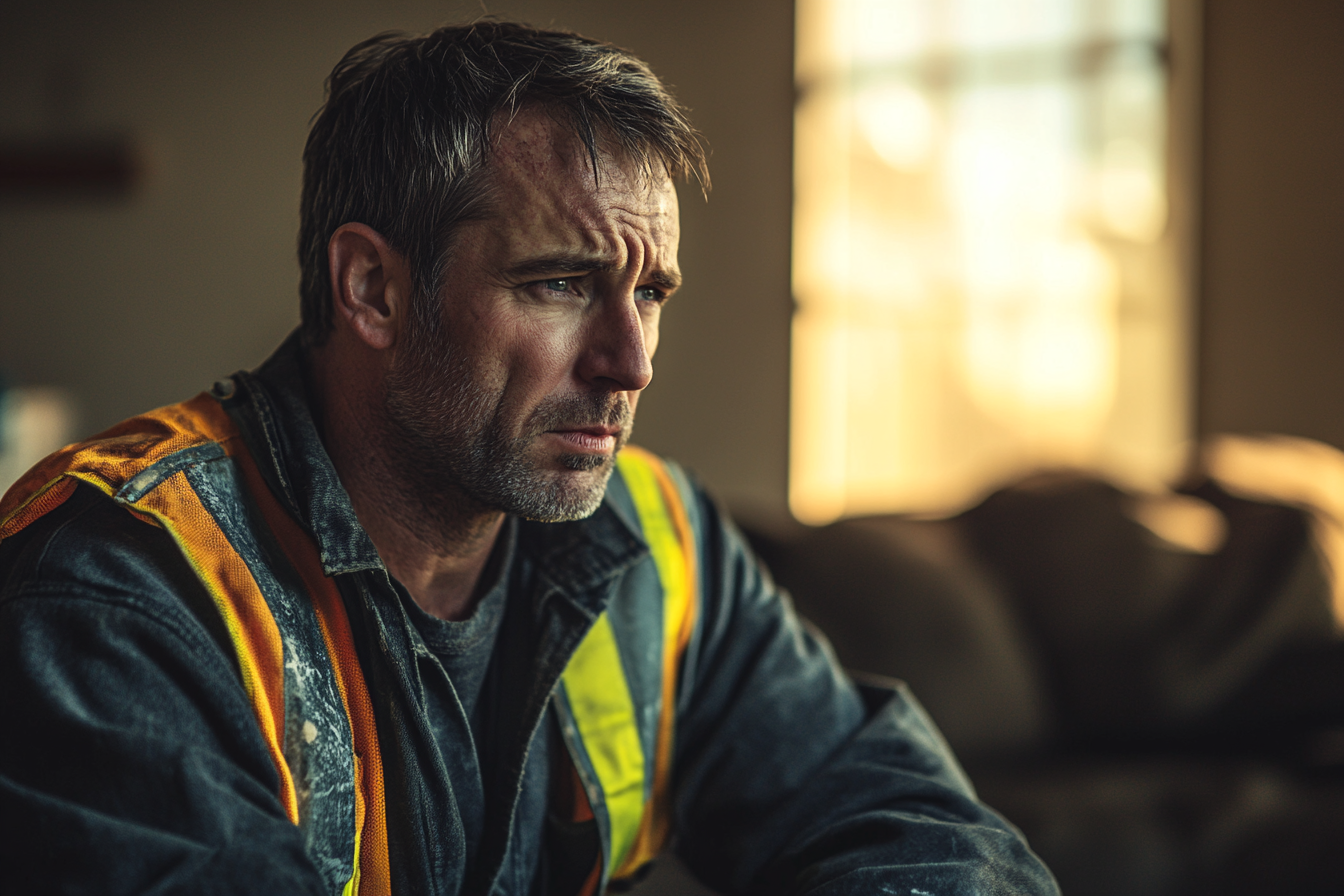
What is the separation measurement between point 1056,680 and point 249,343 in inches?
146

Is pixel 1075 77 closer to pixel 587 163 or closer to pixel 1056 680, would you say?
pixel 1056 680

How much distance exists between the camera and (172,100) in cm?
454

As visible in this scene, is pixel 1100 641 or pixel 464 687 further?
pixel 1100 641

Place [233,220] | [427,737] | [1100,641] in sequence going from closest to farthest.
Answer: [427,737] → [1100,641] → [233,220]

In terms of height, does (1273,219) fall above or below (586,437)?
above

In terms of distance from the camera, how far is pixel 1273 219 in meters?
3.14

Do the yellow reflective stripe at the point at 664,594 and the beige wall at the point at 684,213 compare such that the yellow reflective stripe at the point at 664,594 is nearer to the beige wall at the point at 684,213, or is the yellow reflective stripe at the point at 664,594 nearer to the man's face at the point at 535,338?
the man's face at the point at 535,338

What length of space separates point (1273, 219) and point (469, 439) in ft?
9.78

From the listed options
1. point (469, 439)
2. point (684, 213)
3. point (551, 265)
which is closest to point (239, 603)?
point (469, 439)

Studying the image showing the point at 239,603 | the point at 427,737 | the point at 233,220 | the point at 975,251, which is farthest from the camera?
the point at 233,220

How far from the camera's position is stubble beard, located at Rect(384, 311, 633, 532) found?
999 millimetres

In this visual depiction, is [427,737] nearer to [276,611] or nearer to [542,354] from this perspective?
[276,611]

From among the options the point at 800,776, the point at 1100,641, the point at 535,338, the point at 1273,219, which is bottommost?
the point at 1100,641

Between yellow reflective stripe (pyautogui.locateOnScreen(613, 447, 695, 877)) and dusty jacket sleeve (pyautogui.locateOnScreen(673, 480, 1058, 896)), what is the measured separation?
2 cm
